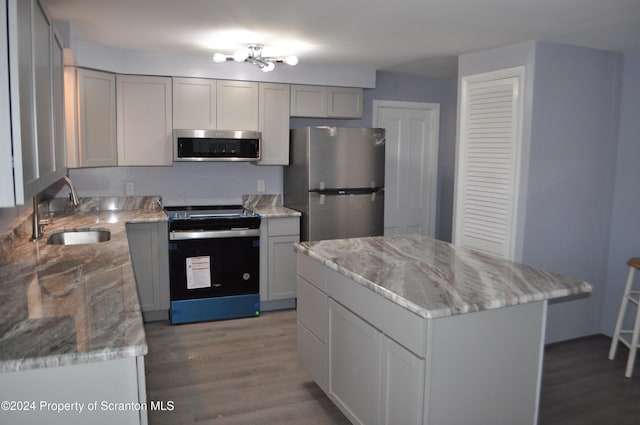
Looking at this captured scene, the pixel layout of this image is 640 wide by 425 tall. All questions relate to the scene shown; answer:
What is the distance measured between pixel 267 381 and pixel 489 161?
2.32 metres

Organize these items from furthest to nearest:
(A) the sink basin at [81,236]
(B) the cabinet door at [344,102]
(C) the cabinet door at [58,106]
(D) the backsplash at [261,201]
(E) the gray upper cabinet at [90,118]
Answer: (D) the backsplash at [261,201], (B) the cabinet door at [344,102], (E) the gray upper cabinet at [90,118], (A) the sink basin at [81,236], (C) the cabinet door at [58,106]

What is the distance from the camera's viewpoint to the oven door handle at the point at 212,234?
4133 millimetres

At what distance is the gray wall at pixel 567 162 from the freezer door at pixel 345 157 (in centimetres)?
103

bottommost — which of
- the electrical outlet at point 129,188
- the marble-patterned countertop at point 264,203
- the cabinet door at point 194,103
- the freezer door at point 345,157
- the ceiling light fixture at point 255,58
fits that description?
the marble-patterned countertop at point 264,203

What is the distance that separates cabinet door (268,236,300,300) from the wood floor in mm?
424

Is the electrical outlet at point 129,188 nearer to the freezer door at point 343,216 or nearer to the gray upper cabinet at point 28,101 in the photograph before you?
the freezer door at point 343,216

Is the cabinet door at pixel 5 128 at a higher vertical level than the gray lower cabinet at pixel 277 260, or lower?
higher

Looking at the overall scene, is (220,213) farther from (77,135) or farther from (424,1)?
(424,1)

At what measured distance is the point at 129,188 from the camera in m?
4.60

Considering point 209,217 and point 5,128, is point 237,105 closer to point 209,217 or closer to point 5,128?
point 209,217

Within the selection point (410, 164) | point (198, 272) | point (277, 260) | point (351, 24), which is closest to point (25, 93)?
point (351, 24)

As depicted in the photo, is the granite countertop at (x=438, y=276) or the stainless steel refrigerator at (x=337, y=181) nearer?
the granite countertop at (x=438, y=276)

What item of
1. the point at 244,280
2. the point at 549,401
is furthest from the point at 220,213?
the point at 549,401

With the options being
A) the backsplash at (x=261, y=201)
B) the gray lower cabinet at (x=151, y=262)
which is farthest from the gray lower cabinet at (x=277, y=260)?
the gray lower cabinet at (x=151, y=262)
